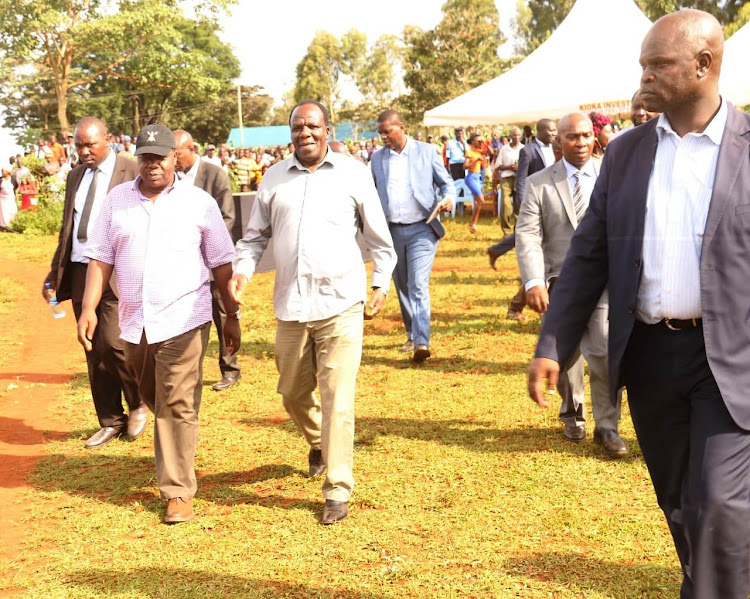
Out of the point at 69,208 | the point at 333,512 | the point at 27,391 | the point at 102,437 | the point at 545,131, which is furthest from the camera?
the point at 545,131

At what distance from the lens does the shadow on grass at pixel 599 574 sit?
172 inches

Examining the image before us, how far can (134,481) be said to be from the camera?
6.38 meters

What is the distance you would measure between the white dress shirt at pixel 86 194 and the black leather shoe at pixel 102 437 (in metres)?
1.36

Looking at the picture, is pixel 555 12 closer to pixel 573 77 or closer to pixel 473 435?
pixel 573 77

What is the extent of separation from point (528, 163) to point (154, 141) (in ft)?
20.8

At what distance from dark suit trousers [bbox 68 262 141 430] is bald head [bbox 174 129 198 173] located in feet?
4.05

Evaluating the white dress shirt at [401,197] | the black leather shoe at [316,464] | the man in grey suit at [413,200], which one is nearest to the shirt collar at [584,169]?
the black leather shoe at [316,464]

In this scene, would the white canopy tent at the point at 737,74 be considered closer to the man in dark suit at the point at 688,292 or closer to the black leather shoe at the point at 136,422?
the black leather shoe at the point at 136,422

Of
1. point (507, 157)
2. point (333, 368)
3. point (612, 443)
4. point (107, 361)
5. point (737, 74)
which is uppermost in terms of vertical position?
point (737, 74)

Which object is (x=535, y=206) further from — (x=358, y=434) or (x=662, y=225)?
(x=662, y=225)

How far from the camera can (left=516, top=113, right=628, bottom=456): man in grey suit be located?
613cm

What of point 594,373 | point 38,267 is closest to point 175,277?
point 594,373

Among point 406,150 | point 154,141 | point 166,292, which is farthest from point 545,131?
point 166,292

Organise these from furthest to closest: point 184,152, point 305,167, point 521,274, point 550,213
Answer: point 184,152 < point 550,213 < point 521,274 < point 305,167
